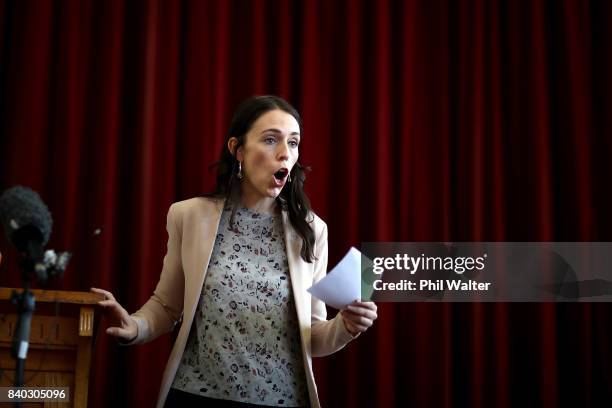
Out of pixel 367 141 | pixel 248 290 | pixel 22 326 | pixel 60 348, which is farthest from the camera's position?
pixel 367 141

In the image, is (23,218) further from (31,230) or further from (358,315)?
(358,315)

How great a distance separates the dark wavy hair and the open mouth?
0.37 feet

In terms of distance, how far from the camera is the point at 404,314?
262 centimetres

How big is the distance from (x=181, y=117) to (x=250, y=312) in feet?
3.67

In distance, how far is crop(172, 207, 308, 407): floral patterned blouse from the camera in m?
1.63

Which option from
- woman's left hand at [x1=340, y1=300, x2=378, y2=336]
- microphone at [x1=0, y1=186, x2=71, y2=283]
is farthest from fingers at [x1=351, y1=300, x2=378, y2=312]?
microphone at [x1=0, y1=186, x2=71, y2=283]

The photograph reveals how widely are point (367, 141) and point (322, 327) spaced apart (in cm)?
112

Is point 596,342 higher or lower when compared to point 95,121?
lower

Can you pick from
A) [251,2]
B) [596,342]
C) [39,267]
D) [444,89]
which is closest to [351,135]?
[444,89]

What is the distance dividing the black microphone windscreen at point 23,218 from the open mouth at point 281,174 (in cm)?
73

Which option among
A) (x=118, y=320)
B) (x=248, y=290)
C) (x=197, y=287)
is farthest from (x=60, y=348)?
(x=248, y=290)

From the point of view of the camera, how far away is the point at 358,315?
1.60m

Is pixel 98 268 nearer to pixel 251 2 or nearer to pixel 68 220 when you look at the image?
pixel 68 220

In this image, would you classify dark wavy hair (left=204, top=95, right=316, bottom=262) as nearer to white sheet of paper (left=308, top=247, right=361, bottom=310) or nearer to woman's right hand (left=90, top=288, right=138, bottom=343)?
white sheet of paper (left=308, top=247, right=361, bottom=310)
